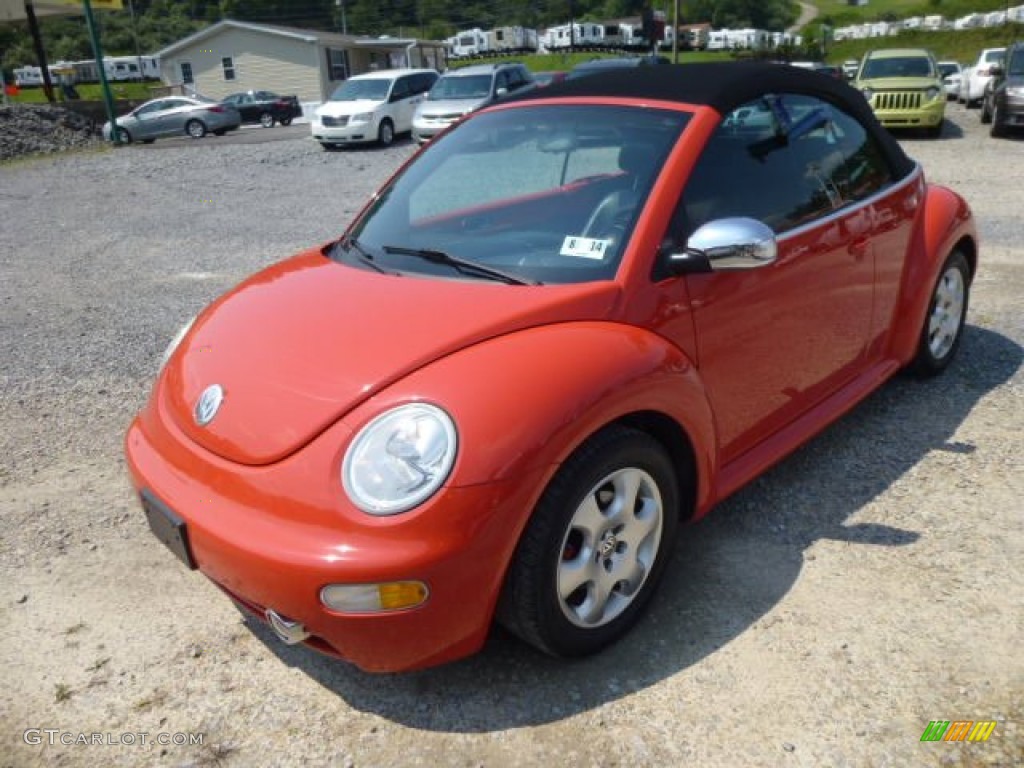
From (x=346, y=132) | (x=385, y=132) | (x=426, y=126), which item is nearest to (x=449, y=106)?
(x=426, y=126)

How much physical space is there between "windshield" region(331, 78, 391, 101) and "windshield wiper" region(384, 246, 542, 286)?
17.2 meters

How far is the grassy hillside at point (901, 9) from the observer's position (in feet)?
231

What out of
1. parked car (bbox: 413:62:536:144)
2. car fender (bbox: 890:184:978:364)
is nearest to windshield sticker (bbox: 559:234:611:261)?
car fender (bbox: 890:184:978:364)

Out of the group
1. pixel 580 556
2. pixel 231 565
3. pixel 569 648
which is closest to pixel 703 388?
pixel 580 556

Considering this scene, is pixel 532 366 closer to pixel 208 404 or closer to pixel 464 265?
pixel 464 265

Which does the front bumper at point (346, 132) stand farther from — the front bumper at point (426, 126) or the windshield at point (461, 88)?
the front bumper at point (426, 126)

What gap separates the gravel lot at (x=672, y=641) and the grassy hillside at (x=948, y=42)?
47197 millimetres

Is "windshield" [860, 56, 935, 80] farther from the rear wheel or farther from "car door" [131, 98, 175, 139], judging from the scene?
"car door" [131, 98, 175, 139]

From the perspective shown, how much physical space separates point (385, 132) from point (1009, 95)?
12.5 meters

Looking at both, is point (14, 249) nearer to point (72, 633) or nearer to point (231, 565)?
point (72, 633)

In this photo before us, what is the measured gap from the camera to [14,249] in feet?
Result: 31.0

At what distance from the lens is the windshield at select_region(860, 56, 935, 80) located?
1572 cm

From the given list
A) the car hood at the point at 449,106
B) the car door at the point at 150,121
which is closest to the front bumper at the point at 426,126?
the car hood at the point at 449,106

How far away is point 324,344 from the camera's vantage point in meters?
2.46
